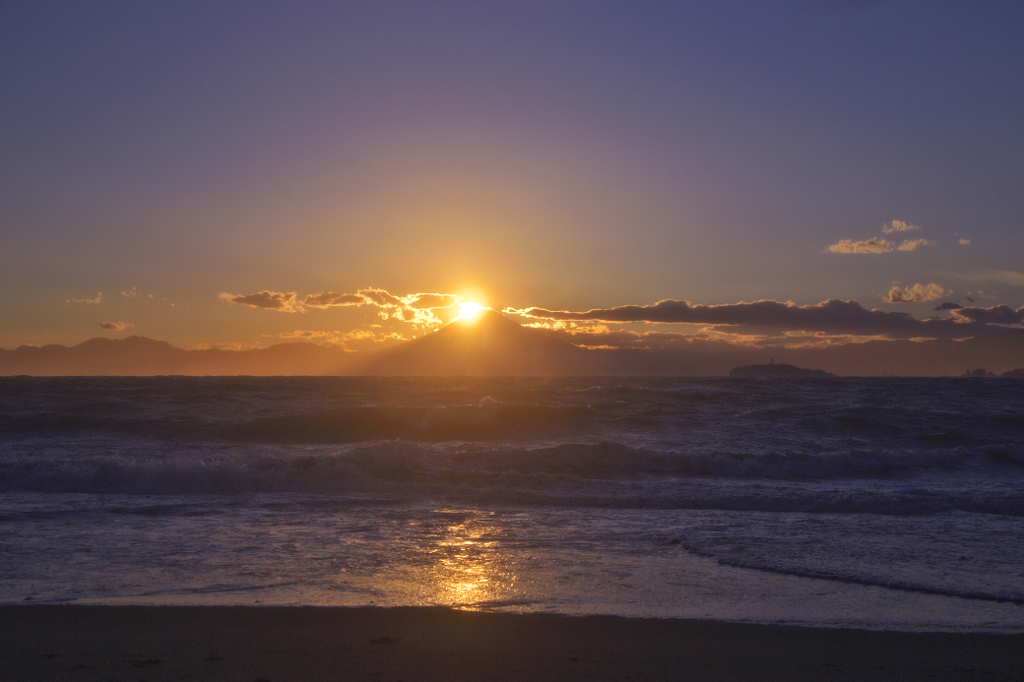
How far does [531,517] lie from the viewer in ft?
35.6

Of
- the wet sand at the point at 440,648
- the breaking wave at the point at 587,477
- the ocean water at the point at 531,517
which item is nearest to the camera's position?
the wet sand at the point at 440,648

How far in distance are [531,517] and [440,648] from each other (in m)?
5.56

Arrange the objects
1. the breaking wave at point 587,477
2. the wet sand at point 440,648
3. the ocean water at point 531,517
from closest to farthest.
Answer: the wet sand at point 440,648, the ocean water at point 531,517, the breaking wave at point 587,477

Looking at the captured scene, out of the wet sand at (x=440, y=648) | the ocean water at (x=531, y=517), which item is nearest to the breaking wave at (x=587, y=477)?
the ocean water at (x=531, y=517)

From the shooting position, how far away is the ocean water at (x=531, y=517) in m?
6.69

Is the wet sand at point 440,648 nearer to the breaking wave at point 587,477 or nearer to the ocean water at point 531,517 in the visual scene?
the ocean water at point 531,517

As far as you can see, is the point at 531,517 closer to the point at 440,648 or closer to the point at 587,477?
the point at 587,477

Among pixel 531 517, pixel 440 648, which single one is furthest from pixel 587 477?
pixel 440 648

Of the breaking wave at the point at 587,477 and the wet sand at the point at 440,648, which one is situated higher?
the wet sand at the point at 440,648

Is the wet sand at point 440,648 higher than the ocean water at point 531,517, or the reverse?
the wet sand at point 440,648

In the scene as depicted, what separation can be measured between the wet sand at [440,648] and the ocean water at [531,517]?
1.14ft

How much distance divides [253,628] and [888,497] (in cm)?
1095

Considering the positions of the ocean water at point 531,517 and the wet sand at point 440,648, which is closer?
the wet sand at point 440,648

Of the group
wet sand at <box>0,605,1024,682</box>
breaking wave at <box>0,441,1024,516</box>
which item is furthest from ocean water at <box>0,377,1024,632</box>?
wet sand at <box>0,605,1024,682</box>
